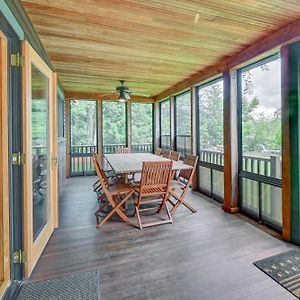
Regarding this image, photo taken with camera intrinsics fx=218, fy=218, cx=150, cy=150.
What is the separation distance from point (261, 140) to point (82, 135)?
5.38 m

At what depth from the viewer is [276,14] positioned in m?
2.29

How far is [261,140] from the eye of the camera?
10.8 ft

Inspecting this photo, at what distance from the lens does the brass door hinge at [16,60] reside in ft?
6.26

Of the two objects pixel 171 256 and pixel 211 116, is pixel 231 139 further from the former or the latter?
pixel 171 256

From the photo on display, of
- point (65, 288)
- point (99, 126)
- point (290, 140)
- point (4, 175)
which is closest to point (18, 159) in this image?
point (4, 175)

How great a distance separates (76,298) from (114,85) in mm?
5034

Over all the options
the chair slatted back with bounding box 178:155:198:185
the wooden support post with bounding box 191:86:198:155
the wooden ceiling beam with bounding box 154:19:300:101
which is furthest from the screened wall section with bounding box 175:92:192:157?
the chair slatted back with bounding box 178:155:198:185

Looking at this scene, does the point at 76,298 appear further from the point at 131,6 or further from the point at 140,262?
the point at 131,6

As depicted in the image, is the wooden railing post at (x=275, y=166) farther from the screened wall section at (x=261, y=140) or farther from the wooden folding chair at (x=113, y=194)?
the wooden folding chair at (x=113, y=194)

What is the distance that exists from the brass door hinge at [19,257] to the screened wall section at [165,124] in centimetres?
520

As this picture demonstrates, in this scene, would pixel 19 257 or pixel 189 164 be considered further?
pixel 189 164

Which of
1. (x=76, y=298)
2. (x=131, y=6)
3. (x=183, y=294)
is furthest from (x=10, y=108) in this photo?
(x=183, y=294)

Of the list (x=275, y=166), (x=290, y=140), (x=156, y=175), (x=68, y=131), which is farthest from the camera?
(x=68, y=131)

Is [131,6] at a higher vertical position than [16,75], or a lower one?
higher
